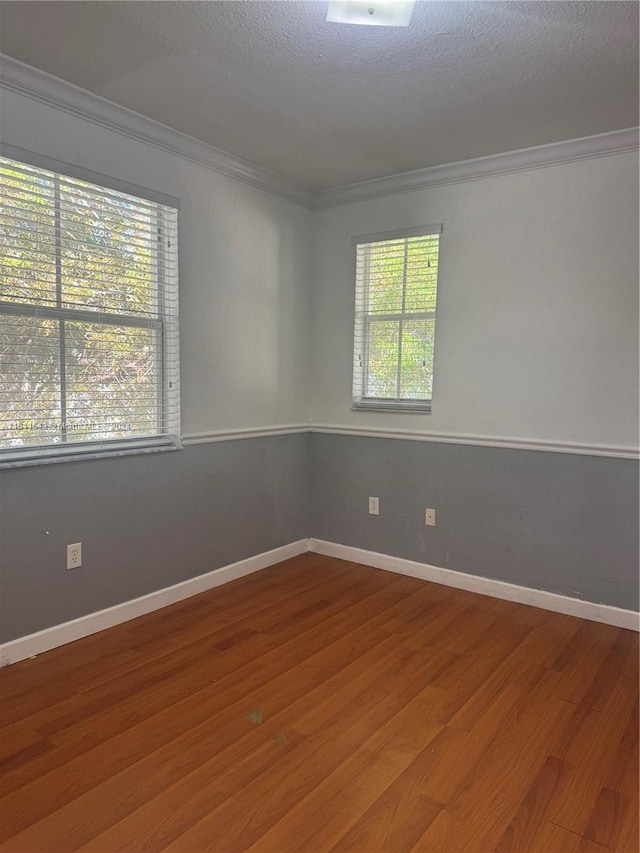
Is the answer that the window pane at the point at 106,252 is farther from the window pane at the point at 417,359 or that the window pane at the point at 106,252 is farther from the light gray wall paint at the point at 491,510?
the light gray wall paint at the point at 491,510

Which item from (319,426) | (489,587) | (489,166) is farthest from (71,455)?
(489,166)

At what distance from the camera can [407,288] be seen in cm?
349

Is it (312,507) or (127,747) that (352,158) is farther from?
(127,747)

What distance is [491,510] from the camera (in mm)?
3246

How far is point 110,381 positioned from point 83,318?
1.02ft

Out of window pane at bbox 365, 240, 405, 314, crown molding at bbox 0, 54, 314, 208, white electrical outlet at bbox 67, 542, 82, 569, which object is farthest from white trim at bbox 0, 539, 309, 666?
crown molding at bbox 0, 54, 314, 208

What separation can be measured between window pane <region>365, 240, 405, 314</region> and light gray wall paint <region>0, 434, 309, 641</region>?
40.5 inches

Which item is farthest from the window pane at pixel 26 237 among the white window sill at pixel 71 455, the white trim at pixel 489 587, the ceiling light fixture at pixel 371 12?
the white trim at pixel 489 587

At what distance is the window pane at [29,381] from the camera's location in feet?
7.65

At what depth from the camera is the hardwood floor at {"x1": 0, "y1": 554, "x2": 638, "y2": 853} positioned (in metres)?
1.58

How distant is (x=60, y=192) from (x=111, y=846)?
236 centimetres

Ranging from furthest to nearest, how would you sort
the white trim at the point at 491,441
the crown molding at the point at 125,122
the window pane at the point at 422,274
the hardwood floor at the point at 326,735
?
the window pane at the point at 422,274
the white trim at the point at 491,441
the crown molding at the point at 125,122
the hardwood floor at the point at 326,735

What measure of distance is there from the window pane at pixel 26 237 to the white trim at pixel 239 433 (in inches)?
39.3

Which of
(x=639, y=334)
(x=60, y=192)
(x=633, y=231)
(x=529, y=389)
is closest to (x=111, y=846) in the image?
(x=60, y=192)
